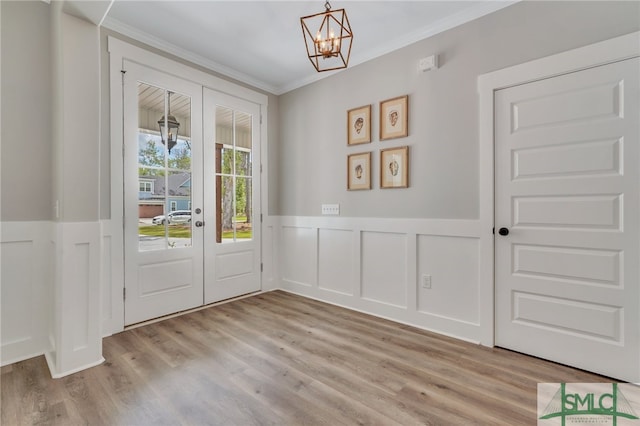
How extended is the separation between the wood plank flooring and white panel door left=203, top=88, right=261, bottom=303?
890 mm

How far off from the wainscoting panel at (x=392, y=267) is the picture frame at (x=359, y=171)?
0.37 m

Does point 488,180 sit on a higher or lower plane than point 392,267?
higher

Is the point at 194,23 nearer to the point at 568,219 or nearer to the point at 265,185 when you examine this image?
the point at 265,185

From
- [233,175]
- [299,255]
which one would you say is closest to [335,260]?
[299,255]

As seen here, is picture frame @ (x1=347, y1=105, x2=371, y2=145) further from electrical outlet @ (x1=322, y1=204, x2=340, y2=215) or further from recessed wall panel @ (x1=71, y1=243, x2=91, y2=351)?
recessed wall panel @ (x1=71, y1=243, x2=91, y2=351)

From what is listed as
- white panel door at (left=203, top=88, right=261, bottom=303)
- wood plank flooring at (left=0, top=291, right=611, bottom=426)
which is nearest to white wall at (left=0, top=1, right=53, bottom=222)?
wood plank flooring at (left=0, top=291, right=611, bottom=426)

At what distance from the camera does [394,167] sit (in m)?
2.98

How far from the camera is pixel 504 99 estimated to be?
238 centimetres

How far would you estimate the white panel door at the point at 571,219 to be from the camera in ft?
6.33

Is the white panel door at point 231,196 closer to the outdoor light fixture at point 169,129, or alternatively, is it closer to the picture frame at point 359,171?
the outdoor light fixture at point 169,129

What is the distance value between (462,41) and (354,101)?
1.14 metres

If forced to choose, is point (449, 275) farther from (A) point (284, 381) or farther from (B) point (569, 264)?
(A) point (284, 381)

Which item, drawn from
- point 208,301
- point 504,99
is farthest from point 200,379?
point 504,99

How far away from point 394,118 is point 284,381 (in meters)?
2.44
